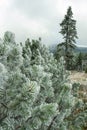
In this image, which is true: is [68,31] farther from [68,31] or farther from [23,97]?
[23,97]

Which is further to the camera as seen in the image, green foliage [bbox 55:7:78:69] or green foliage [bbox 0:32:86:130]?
green foliage [bbox 55:7:78:69]

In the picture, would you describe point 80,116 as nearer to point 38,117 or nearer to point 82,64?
point 38,117

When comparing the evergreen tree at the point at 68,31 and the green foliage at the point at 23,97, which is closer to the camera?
the green foliage at the point at 23,97

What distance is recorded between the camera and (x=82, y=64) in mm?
108750

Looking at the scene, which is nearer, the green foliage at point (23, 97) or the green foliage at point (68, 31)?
the green foliage at point (23, 97)

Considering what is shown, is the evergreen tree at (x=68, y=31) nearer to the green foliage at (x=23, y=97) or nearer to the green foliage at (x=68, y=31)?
the green foliage at (x=68, y=31)

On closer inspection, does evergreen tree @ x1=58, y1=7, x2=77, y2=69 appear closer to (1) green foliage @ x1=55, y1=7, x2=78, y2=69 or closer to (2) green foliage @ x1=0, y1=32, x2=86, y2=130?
(1) green foliage @ x1=55, y1=7, x2=78, y2=69

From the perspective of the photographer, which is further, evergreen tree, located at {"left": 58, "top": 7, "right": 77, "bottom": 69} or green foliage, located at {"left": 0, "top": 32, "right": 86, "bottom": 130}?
evergreen tree, located at {"left": 58, "top": 7, "right": 77, "bottom": 69}

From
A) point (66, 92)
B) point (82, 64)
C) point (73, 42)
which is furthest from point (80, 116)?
point (82, 64)

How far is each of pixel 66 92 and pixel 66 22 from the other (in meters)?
52.2

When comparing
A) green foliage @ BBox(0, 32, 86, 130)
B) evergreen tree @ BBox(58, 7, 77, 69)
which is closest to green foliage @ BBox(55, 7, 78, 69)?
evergreen tree @ BBox(58, 7, 77, 69)

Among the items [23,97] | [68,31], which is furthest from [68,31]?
[23,97]

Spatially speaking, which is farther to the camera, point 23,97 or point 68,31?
point 68,31

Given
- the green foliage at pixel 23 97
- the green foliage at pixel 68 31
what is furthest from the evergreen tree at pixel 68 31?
the green foliage at pixel 23 97
